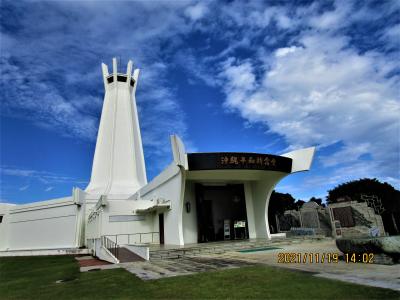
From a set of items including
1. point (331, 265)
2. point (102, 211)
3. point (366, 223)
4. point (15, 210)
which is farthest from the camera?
point (15, 210)

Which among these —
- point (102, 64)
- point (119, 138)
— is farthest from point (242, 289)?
point (102, 64)

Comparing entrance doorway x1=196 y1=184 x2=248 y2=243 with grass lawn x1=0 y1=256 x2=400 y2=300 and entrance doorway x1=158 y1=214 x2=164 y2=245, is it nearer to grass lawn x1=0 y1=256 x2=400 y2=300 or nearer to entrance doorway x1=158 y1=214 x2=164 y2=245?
entrance doorway x1=158 y1=214 x2=164 y2=245

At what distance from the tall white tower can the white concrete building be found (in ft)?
0.38

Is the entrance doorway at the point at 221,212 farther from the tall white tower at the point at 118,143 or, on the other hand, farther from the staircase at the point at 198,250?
the tall white tower at the point at 118,143

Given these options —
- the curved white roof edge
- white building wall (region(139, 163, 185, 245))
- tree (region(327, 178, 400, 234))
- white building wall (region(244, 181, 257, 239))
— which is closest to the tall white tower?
white building wall (region(139, 163, 185, 245))

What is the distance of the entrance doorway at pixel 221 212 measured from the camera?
1838cm

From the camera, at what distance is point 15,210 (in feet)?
98.1

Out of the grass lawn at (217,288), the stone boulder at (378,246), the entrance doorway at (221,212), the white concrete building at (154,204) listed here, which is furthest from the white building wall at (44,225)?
the stone boulder at (378,246)

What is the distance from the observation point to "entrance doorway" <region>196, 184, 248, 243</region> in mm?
18375

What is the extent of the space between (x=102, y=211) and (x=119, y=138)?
50.3 feet

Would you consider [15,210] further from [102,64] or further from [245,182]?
[245,182]

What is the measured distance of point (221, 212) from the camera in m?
→ 20.2

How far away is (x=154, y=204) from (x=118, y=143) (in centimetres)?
1589

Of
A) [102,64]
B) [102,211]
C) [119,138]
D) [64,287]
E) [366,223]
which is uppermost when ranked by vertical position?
[102,64]
